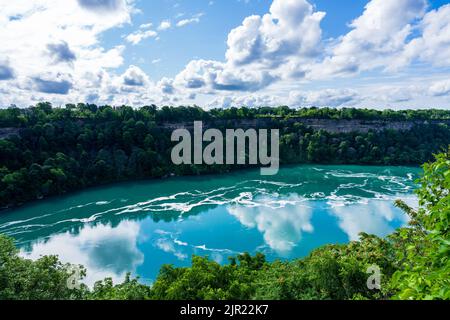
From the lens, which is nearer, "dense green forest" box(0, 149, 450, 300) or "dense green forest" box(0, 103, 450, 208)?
"dense green forest" box(0, 149, 450, 300)

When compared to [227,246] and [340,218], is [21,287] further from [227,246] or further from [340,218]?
[340,218]

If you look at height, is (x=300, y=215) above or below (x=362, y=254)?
below

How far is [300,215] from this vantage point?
66.2 feet

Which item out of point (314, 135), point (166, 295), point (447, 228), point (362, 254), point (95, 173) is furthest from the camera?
point (314, 135)

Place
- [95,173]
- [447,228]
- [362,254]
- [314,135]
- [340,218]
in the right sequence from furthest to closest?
[314,135], [95,173], [340,218], [362,254], [447,228]

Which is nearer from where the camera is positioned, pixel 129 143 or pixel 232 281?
pixel 232 281

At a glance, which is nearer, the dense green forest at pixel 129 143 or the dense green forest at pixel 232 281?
the dense green forest at pixel 232 281

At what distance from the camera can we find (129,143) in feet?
113

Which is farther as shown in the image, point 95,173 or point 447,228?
point 95,173

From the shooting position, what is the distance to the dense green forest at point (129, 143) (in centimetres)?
2558

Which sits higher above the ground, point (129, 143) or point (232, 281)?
point (129, 143)

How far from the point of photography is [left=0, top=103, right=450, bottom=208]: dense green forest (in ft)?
83.9
